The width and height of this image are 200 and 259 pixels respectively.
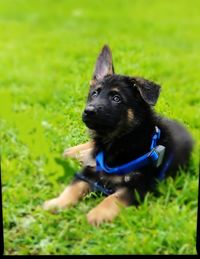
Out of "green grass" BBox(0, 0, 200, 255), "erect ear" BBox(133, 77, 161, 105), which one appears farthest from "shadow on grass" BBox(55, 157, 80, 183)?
"erect ear" BBox(133, 77, 161, 105)

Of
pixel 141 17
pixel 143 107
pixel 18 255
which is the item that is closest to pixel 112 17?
pixel 141 17

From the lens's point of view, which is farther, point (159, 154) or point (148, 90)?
point (159, 154)

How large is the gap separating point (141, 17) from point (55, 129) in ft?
2.65

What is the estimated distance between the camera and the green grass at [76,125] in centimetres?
308

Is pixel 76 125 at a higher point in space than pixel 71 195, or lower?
higher

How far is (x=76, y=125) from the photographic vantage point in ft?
10.2

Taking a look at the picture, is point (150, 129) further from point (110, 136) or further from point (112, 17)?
point (112, 17)

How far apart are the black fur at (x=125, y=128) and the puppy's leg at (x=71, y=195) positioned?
0.21ft

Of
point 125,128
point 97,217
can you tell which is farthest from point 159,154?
point 97,217

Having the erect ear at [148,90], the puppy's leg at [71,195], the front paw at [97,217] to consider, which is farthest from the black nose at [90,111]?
the front paw at [97,217]

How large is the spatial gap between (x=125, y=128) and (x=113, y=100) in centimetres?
16

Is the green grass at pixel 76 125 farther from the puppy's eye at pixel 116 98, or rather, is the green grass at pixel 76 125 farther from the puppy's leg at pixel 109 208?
the puppy's eye at pixel 116 98

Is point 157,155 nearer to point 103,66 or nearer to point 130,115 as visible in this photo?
point 130,115

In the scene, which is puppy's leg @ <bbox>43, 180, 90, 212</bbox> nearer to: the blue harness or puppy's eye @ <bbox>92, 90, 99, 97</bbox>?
the blue harness
